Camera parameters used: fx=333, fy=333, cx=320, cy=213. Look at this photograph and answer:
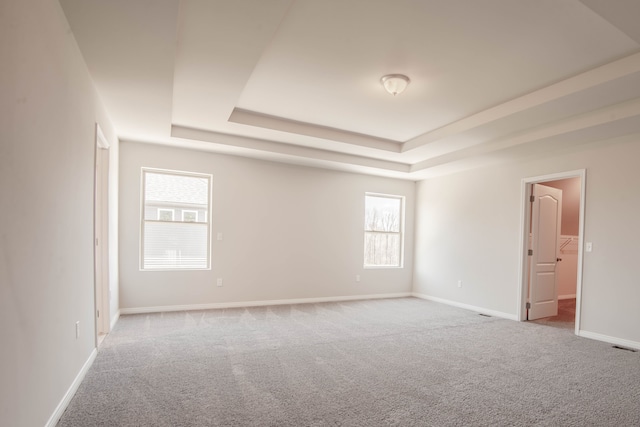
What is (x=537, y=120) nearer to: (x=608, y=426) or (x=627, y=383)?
(x=627, y=383)

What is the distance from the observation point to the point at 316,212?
5996mm

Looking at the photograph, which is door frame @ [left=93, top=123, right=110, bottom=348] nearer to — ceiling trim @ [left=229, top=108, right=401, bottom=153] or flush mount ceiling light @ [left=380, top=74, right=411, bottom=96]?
ceiling trim @ [left=229, top=108, right=401, bottom=153]

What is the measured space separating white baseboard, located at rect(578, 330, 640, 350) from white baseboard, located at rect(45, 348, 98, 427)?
534 cm

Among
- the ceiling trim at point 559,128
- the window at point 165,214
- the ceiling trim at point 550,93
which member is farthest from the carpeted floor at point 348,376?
the ceiling trim at point 550,93

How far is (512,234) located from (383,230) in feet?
7.78

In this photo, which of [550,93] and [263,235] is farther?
[263,235]

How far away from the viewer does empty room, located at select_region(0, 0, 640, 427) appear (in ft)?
6.75

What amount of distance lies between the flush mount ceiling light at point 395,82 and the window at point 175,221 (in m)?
3.20

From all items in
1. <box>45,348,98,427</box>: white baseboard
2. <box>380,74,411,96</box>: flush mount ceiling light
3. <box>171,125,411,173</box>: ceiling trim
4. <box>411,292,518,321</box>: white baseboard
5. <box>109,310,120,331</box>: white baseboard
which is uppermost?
<box>380,74,411,96</box>: flush mount ceiling light

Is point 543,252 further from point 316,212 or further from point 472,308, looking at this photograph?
point 316,212

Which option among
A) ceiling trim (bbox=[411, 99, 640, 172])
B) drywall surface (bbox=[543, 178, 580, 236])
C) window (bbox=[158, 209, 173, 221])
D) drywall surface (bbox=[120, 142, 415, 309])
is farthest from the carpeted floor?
drywall surface (bbox=[543, 178, 580, 236])

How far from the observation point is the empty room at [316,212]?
2.06 metres

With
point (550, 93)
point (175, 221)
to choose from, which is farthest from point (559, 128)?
point (175, 221)

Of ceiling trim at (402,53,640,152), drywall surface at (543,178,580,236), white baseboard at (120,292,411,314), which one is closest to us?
ceiling trim at (402,53,640,152)
